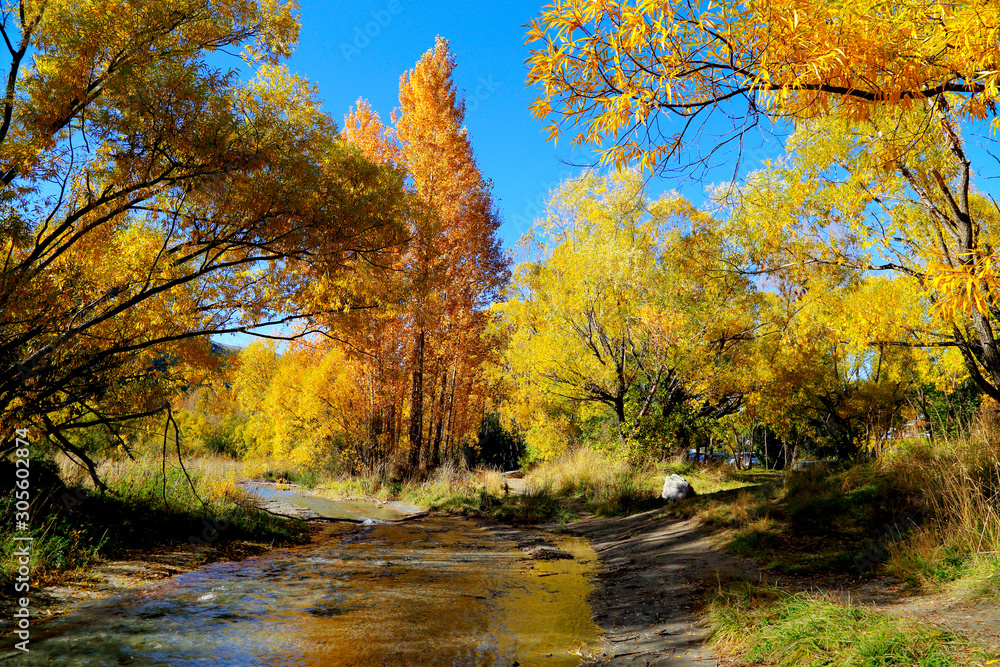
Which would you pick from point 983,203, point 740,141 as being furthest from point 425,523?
point 983,203

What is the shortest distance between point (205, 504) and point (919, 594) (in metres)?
9.16

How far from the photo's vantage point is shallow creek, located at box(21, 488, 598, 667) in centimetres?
401

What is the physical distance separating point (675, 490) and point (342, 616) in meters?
7.81

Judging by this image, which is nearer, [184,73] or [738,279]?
[184,73]

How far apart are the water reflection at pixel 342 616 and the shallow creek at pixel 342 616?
0.04 ft

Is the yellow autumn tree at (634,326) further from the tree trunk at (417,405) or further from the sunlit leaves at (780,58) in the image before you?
the sunlit leaves at (780,58)

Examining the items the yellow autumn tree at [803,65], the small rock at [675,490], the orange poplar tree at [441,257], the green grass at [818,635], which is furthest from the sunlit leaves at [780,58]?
the orange poplar tree at [441,257]

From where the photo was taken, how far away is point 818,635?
3297mm

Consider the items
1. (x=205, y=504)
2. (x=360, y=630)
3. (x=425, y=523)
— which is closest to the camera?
(x=360, y=630)

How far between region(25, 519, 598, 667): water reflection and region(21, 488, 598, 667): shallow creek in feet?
0.04

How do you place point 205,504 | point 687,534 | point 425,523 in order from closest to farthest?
point 687,534
point 205,504
point 425,523

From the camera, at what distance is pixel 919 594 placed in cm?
405

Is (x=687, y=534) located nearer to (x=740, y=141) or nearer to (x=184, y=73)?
(x=740, y=141)

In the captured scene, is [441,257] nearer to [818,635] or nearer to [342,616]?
[342,616]
